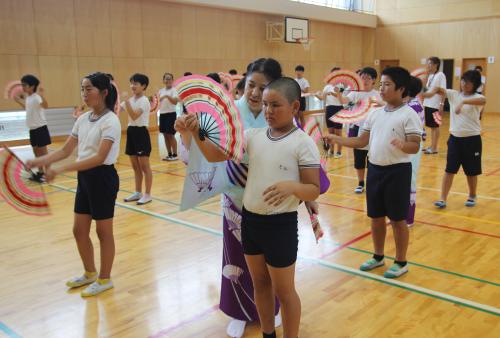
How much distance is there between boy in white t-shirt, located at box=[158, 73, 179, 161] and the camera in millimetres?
9039

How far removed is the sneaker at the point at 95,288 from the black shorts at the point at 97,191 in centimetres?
60

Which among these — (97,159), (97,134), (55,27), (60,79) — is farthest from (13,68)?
(97,159)

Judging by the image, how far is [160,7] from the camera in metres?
14.2

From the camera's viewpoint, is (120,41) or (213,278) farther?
(120,41)

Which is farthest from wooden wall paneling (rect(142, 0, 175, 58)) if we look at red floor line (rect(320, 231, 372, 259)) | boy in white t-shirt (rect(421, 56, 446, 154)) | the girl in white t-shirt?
the girl in white t-shirt

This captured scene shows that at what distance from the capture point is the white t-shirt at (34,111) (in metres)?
7.25

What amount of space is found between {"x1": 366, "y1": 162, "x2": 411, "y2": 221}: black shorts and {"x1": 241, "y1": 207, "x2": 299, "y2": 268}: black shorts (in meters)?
1.55

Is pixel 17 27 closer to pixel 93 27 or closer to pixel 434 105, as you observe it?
pixel 93 27

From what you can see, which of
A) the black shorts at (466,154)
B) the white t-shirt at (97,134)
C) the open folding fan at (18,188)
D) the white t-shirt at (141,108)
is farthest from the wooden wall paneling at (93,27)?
the open folding fan at (18,188)

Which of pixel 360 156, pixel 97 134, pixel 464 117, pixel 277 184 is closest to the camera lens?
pixel 277 184

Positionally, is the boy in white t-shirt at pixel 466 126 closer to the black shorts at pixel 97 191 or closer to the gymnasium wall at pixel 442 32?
the black shorts at pixel 97 191

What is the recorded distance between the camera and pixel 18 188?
2803 millimetres

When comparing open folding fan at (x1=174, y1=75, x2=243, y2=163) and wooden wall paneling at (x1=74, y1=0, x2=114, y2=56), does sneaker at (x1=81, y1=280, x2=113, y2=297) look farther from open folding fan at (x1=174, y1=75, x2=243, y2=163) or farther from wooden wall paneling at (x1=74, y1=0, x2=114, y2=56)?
wooden wall paneling at (x1=74, y1=0, x2=114, y2=56)

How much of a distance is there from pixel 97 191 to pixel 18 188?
66cm
